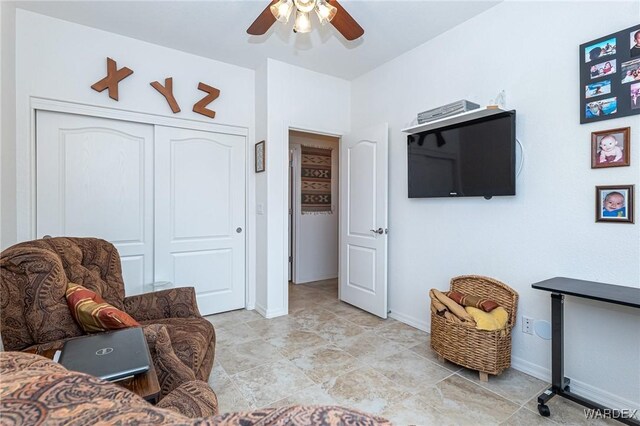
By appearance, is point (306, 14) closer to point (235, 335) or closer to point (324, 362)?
point (324, 362)

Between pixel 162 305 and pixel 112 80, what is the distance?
203 cm

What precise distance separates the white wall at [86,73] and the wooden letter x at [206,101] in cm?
5

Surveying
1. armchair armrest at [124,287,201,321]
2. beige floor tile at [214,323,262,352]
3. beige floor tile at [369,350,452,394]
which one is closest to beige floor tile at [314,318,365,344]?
beige floor tile at [369,350,452,394]

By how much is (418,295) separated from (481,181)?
1.24 m

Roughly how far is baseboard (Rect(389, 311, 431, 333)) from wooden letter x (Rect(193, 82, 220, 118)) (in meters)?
2.78

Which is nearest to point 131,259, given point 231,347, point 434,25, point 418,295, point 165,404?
point 231,347

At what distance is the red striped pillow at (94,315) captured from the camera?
49.9 inches

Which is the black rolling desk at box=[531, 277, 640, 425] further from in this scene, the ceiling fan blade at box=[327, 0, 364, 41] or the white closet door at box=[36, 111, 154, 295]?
the white closet door at box=[36, 111, 154, 295]

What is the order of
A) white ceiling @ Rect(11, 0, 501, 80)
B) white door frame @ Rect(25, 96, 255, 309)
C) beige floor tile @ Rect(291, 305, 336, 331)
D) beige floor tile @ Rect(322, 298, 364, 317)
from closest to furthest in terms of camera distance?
white ceiling @ Rect(11, 0, 501, 80), white door frame @ Rect(25, 96, 255, 309), beige floor tile @ Rect(291, 305, 336, 331), beige floor tile @ Rect(322, 298, 364, 317)

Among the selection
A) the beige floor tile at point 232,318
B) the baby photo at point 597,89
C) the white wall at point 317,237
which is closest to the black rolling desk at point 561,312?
the baby photo at point 597,89

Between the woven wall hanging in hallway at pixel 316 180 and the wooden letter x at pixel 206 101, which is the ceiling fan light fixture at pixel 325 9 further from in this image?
the woven wall hanging in hallway at pixel 316 180

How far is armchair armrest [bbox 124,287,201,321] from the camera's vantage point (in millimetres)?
1978

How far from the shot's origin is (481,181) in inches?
90.0

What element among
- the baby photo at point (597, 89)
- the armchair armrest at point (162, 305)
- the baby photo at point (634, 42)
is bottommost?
the armchair armrest at point (162, 305)
